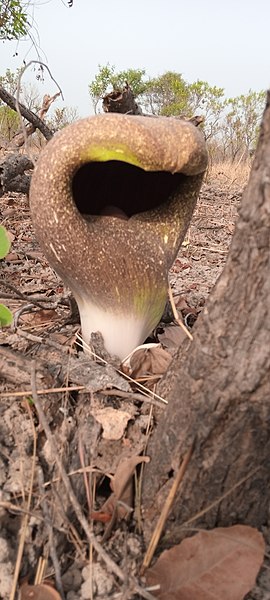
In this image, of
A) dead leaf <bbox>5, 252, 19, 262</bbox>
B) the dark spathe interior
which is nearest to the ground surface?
the dark spathe interior

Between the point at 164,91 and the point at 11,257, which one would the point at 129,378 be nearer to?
the point at 11,257

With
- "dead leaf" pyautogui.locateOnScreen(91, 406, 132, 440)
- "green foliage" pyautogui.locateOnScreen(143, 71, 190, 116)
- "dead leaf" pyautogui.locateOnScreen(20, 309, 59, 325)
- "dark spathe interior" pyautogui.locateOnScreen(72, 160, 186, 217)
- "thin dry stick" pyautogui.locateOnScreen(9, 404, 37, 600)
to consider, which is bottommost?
"thin dry stick" pyautogui.locateOnScreen(9, 404, 37, 600)

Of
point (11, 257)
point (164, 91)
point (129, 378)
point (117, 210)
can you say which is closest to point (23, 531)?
point (129, 378)

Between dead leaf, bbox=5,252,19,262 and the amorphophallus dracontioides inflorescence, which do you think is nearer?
the amorphophallus dracontioides inflorescence

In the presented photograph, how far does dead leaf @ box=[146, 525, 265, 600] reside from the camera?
27.4 inches

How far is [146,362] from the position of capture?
1.11 m

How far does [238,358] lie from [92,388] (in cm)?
40

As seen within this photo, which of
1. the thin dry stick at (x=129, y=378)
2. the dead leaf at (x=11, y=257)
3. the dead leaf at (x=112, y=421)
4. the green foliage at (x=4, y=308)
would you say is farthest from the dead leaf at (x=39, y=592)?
the dead leaf at (x=11, y=257)

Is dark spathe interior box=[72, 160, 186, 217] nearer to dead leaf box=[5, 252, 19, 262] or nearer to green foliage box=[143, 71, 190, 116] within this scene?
dead leaf box=[5, 252, 19, 262]

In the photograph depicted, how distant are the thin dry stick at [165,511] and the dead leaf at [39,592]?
0.47ft

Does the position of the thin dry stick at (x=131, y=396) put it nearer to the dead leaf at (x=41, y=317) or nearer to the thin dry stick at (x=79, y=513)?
the thin dry stick at (x=79, y=513)

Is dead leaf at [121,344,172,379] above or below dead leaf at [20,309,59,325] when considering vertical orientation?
above

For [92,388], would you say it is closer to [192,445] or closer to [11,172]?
[192,445]

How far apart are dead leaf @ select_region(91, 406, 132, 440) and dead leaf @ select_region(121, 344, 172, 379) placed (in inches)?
5.9
